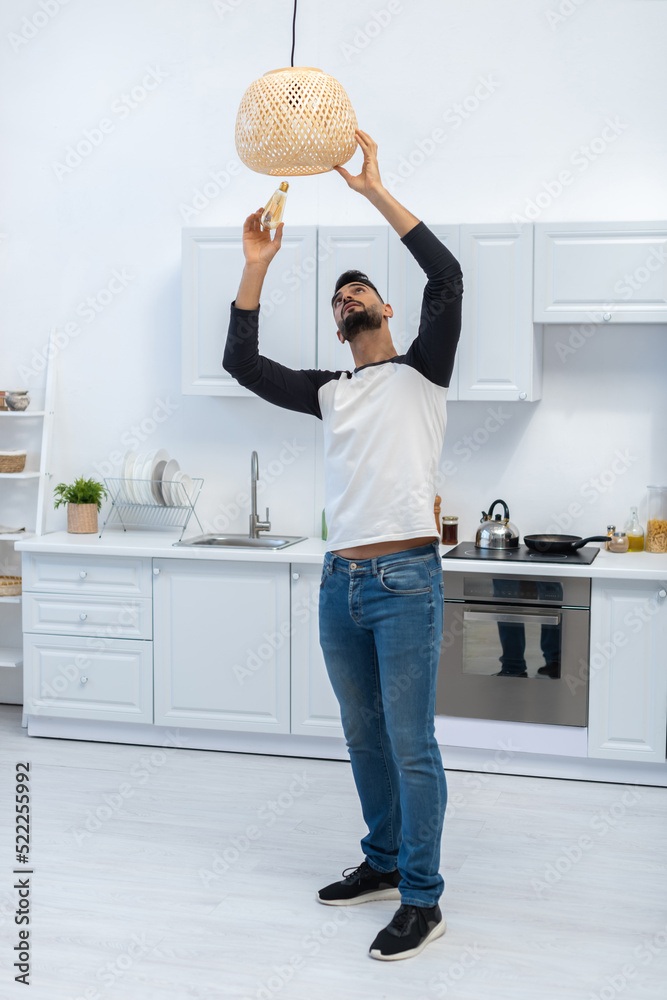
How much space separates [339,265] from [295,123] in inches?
74.2

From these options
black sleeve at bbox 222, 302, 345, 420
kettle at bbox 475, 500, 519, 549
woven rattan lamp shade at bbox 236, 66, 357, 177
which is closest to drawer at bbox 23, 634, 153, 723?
kettle at bbox 475, 500, 519, 549

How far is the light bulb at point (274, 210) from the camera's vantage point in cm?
226

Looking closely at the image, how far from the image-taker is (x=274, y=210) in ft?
7.48

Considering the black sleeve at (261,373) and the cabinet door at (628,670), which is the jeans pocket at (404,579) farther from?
the cabinet door at (628,670)

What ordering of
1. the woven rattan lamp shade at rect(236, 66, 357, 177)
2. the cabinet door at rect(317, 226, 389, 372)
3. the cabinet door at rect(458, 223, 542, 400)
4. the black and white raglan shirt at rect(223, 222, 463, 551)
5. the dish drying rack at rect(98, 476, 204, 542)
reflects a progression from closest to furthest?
the woven rattan lamp shade at rect(236, 66, 357, 177), the black and white raglan shirt at rect(223, 222, 463, 551), the cabinet door at rect(458, 223, 542, 400), the cabinet door at rect(317, 226, 389, 372), the dish drying rack at rect(98, 476, 204, 542)

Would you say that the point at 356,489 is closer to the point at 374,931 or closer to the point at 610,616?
the point at 374,931

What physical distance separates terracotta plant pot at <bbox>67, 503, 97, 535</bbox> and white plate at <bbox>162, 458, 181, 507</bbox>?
329 mm

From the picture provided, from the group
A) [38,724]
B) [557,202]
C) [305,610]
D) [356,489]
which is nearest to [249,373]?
[356,489]

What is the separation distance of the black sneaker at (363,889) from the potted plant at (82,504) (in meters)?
2.09

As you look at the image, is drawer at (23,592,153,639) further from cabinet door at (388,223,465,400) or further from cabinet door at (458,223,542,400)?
cabinet door at (458,223,542,400)

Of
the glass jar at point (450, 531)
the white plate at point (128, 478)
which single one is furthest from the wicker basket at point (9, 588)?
the glass jar at point (450, 531)

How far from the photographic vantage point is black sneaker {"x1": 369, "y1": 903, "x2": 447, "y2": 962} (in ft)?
7.91

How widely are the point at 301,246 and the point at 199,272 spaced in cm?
43

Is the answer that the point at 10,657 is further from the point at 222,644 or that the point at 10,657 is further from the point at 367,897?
the point at 367,897
